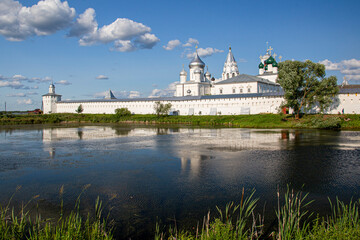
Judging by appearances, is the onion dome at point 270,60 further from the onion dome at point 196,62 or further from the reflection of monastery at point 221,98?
the onion dome at point 196,62

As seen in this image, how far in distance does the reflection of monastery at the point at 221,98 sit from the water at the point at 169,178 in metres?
16.5

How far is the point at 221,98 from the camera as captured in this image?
101ft

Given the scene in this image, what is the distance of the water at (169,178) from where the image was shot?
15.7 feet

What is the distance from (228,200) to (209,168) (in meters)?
2.61

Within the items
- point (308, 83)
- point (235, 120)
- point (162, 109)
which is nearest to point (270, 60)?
point (162, 109)

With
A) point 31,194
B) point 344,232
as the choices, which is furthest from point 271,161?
point 31,194

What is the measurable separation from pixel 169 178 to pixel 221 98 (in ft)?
81.6

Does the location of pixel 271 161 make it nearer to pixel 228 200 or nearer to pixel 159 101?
pixel 228 200

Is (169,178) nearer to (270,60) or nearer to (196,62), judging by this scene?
(196,62)

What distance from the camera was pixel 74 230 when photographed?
349cm

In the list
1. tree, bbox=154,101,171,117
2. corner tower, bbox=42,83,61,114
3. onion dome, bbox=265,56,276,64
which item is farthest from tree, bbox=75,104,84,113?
onion dome, bbox=265,56,276,64

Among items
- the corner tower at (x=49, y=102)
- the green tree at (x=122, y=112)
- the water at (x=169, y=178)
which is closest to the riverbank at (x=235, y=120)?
the green tree at (x=122, y=112)

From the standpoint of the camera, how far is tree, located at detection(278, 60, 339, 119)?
69.8ft

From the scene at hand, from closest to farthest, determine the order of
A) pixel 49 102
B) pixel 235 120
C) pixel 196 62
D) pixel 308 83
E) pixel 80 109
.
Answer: pixel 308 83
pixel 235 120
pixel 80 109
pixel 196 62
pixel 49 102
